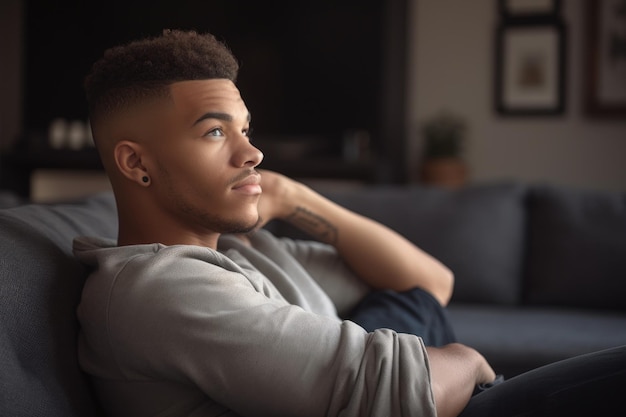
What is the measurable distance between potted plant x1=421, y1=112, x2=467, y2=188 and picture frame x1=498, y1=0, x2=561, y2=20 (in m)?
0.77

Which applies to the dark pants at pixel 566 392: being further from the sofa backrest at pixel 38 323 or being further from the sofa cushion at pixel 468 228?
the sofa cushion at pixel 468 228

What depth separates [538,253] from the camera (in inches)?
96.0

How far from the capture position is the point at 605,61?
465cm

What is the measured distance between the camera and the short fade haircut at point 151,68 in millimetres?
1061

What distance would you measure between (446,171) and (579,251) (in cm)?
234

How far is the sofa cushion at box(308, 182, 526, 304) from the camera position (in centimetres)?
242

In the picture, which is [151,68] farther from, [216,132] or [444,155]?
[444,155]

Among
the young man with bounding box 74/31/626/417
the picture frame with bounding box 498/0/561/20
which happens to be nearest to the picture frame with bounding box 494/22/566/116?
the picture frame with bounding box 498/0/561/20

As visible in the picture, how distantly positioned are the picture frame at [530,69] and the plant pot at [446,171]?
48 cm

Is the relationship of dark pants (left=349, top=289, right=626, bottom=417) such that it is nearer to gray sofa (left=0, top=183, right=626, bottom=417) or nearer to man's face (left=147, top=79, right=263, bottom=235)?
man's face (left=147, top=79, right=263, bottom=235)

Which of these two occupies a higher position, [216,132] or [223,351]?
[216,132]

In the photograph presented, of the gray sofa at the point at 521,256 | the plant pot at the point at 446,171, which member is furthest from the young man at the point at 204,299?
the plant pot at the point at 446,171

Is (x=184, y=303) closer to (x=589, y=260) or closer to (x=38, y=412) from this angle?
(x=38, y=412)

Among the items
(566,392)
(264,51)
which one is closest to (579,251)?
(566,392)
